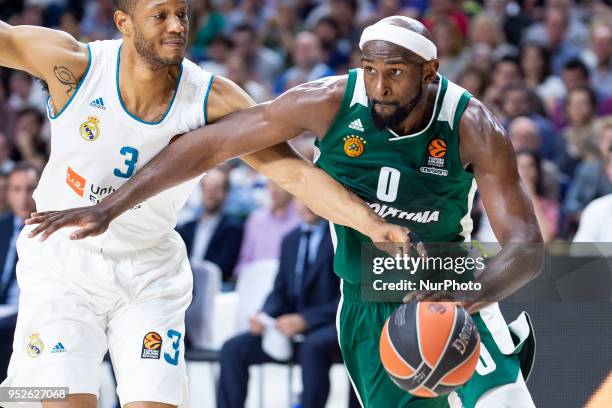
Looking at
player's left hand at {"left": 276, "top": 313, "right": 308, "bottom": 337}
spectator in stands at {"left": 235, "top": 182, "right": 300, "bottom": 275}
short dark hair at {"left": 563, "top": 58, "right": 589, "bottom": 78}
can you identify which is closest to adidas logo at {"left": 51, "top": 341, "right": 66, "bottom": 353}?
player's left hand at {"left": 276, "top": 313, "right": 308, "bottom": 337}

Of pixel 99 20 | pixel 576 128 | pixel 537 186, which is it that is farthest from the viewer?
pixel 99 20

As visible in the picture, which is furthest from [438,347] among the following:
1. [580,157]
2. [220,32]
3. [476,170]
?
[220,32]

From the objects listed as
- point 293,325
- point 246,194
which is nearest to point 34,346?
point 293,325

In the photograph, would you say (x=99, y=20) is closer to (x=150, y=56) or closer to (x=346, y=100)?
(x=150, y=56)

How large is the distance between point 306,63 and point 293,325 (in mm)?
4422

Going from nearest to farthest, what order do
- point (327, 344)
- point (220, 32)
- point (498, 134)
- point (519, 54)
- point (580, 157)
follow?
point (498, 134), point (327, 344), point (580, 157), point (519, 54), point (220, 32)

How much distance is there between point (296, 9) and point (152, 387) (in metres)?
8.96

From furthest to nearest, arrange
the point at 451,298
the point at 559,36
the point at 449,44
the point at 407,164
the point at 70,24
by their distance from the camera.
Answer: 1. the point at 70,24
2. the point at 559,36
3. the point at 449,44
4. the point at 407,164
5. the point at 451,298

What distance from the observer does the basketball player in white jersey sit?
448cm

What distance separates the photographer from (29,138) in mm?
10562

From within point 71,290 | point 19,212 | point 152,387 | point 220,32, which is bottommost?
point 152,387

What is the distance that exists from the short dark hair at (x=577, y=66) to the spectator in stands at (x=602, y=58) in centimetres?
31

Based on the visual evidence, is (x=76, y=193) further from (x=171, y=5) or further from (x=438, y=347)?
(x=438, y=347)

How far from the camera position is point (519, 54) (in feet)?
34.9
